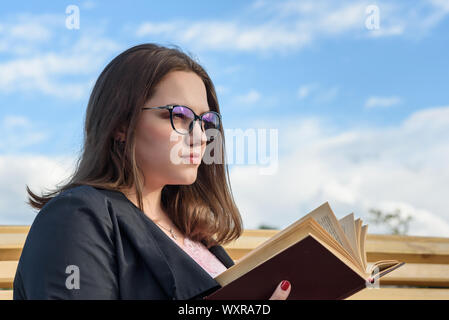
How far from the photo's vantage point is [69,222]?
5.57ft

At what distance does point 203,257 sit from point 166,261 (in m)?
0.54

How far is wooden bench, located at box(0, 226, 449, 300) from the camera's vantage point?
128 inches

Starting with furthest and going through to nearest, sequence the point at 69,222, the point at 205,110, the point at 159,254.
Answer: the point at 205,110 < the point at 159,254 < the point at 69,222

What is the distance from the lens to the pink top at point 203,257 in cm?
227

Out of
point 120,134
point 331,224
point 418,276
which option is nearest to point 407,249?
point 418,276

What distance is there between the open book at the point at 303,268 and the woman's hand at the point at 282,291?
0.02 metres

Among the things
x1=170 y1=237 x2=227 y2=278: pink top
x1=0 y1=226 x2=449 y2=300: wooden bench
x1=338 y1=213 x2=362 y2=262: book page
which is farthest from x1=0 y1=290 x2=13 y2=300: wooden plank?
x1=338 y1=213 x2=362 y2=262: book page

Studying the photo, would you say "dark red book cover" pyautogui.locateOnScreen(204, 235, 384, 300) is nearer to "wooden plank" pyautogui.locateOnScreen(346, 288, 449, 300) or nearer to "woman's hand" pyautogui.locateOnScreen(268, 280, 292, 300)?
"woman's hand" pyautogui.locateOnScreen(268, 280, 292, 300)

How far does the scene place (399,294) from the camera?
3262mm

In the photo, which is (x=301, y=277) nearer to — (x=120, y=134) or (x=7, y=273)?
(x=120, y=134)

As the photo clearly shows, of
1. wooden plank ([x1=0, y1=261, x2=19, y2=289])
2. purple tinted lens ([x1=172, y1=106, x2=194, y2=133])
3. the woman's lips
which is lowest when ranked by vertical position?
wooden plank ([x1=0, y1=261, x2=19, y2=289])

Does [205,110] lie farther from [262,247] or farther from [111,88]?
[262,247]
